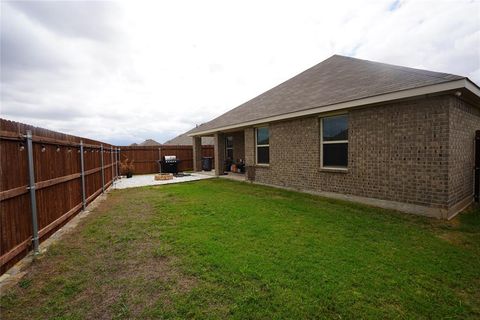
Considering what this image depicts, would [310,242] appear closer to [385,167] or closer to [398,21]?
[385,167]

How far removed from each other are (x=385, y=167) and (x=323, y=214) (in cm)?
218

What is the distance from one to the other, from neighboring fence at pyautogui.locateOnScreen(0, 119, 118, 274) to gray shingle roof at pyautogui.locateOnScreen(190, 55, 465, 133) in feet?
22.6

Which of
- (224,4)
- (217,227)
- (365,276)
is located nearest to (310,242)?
(365,276)

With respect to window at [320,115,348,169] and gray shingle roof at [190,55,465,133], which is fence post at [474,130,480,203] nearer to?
gray shingle roof at [190,55,465,133]

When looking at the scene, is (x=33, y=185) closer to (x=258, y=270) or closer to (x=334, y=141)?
(x=258, y=270)

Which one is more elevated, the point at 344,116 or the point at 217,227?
the point at 344,116

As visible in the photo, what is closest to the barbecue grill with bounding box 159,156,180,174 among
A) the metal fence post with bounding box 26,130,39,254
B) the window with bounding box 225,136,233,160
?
the window with bounding box 225,136,233,160

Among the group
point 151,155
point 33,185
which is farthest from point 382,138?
point 151,155

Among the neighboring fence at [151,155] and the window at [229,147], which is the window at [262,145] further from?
the neighboring fence at [151,155]

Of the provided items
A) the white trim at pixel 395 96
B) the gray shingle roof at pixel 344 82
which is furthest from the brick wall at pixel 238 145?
the white trim at pixel 395 96

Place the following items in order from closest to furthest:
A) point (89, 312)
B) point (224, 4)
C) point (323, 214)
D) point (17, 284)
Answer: point (89, 312), point (17, 284), point (323, 214), point (224, 4)

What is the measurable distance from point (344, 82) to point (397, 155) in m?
3.54

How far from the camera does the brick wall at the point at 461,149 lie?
15.7 feet

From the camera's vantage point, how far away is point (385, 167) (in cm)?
552
